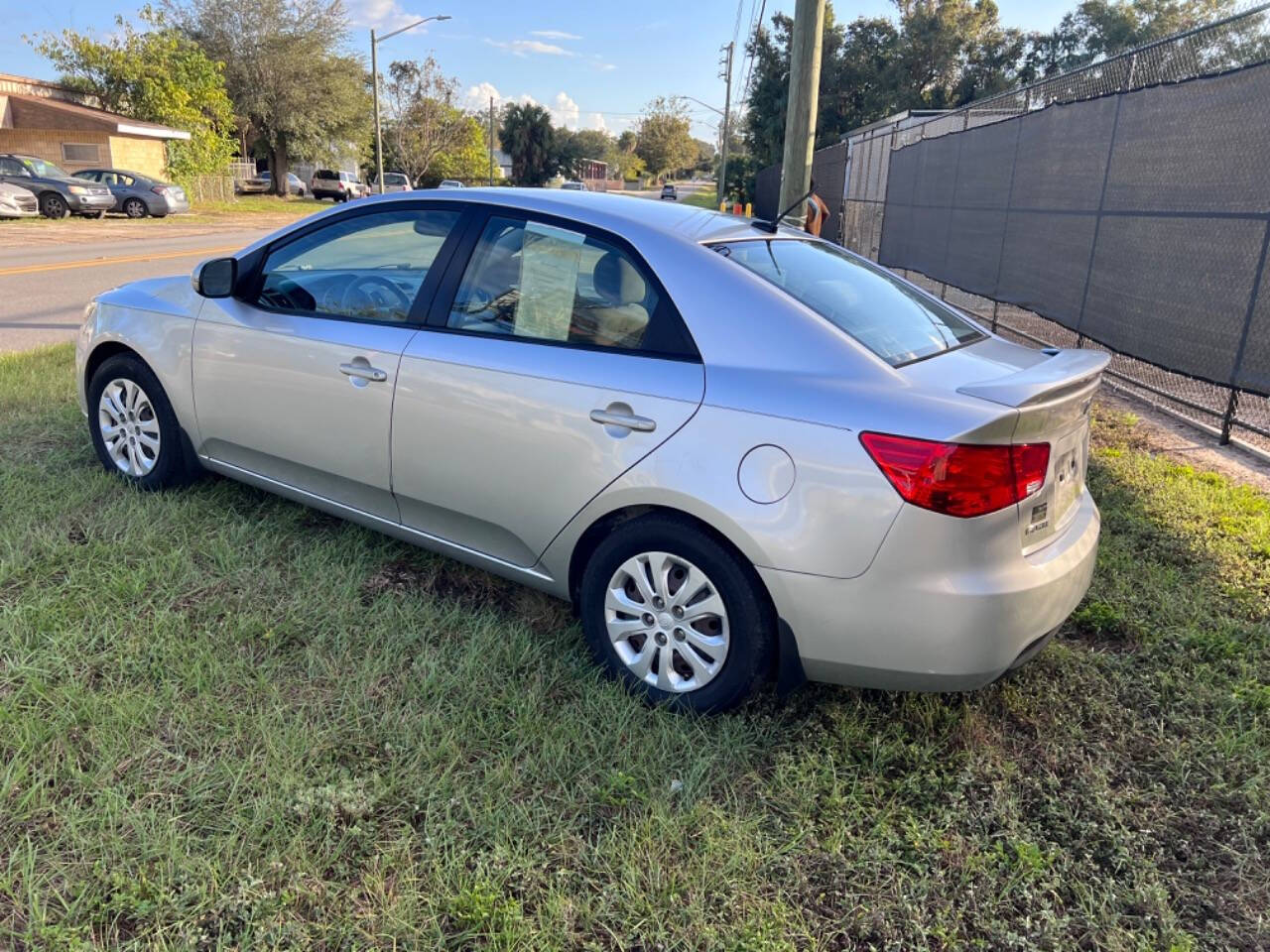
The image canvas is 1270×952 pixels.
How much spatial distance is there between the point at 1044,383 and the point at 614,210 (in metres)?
1.55

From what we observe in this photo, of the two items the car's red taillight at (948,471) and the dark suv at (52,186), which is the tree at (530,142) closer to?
the dark suv at (52,186)

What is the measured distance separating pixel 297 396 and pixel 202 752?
156 centimetres

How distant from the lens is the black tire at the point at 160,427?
4176 millimetres

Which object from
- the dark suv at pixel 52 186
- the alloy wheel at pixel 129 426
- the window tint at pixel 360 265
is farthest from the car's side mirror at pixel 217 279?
the dark suv at pixel 52 186

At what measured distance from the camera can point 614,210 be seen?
3.19m

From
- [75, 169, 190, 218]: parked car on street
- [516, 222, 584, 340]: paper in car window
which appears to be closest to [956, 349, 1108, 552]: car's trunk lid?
[516, 222, 584, 340]: paper in car window

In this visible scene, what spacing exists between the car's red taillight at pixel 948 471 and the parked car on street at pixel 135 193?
29644mm

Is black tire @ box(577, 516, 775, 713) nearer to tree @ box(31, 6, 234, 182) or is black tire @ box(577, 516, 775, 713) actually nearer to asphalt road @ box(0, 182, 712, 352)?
asphalt road @ box(0, 182, 712, 352)

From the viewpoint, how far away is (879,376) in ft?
8.43

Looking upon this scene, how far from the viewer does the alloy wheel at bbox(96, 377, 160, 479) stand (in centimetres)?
428

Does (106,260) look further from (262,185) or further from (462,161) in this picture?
(462,161)

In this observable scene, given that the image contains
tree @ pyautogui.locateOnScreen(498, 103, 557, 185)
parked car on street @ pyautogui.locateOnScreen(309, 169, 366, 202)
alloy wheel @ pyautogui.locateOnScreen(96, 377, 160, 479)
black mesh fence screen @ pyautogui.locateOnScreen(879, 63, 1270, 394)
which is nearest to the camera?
alloy wheel @ pyautogui.locateOnScreen(96, 377, 160, 479)

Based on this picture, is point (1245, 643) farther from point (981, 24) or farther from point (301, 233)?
point (981, 24)

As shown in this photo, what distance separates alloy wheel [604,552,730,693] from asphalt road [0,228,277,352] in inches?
290
